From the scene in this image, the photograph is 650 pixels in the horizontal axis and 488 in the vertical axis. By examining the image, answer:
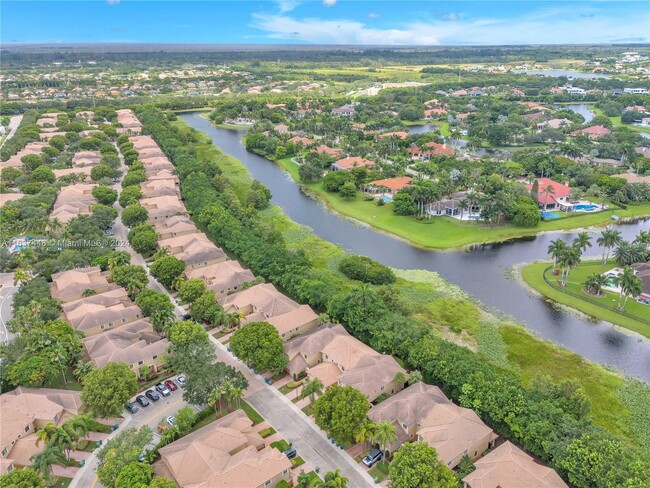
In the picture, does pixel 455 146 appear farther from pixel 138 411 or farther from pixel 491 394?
pixel 138 411

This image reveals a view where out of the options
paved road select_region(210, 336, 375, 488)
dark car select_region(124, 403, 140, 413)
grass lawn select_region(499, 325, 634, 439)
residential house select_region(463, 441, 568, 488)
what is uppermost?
residential house select_region(463, 441, 568, 488)

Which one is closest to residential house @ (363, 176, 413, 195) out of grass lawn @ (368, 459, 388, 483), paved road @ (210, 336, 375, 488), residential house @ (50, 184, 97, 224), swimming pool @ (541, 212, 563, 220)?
swimming pool @ (541, 212, 563, 220)

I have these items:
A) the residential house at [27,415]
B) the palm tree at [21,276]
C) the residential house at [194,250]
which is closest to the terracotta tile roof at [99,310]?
the palm tree at [21,276]

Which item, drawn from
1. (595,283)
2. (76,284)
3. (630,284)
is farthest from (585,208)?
(76,284)

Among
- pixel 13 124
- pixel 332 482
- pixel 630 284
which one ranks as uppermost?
pixel 13 124

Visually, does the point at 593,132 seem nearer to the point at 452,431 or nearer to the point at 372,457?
the point at 452,431

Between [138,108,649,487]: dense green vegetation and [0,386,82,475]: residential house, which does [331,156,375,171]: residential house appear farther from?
[0,386,82,475]: residential house
